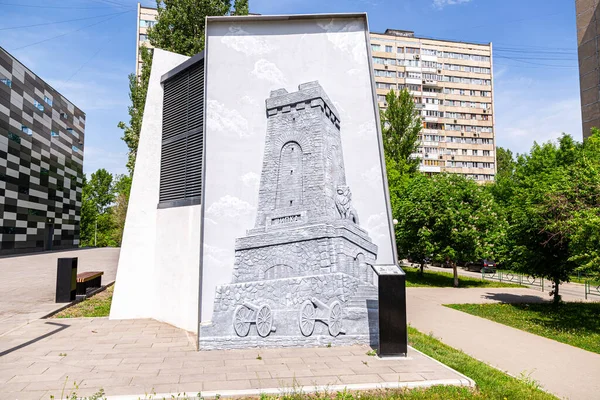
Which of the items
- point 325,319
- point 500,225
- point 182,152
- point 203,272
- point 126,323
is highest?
point 182,152

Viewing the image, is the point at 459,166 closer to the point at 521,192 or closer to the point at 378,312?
the point at 521,192

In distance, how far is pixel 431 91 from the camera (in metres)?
52.8

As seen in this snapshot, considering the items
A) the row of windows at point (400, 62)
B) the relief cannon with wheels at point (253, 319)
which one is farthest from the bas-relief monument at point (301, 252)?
the row of windows at point (400, 62)

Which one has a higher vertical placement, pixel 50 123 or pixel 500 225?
pixel 50 123

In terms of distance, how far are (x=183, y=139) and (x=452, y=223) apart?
53.9 feet

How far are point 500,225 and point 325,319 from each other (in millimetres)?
18366

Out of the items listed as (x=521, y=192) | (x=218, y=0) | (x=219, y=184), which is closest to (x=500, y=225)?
(x=521, y=192)

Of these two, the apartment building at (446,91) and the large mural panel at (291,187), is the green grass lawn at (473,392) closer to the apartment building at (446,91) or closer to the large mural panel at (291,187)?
the large mural panel at (291,187)

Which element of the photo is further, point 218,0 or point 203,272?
point 218,0

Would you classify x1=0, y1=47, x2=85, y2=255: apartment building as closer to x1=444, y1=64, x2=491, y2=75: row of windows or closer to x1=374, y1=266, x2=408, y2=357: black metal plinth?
x1=374, y1=266, x2=408, y2=357: black metal plinth

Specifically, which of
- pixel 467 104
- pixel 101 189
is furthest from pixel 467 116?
pixel 101 189

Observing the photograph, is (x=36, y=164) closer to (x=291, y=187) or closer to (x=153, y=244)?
(x=153, y=244)

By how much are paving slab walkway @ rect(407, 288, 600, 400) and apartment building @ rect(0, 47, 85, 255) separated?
38.8 m

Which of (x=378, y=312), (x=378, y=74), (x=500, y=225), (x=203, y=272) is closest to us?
(x=378, y=312)
